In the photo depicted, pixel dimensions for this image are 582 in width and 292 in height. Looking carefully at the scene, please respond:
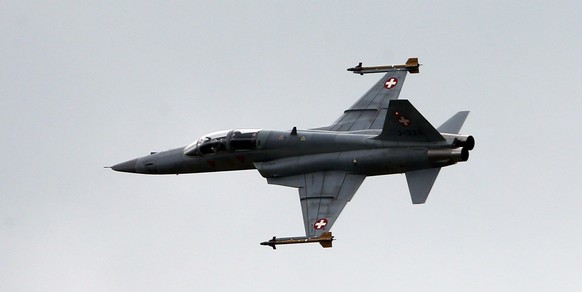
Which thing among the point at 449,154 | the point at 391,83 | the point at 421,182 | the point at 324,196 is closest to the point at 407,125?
the point at 449,154

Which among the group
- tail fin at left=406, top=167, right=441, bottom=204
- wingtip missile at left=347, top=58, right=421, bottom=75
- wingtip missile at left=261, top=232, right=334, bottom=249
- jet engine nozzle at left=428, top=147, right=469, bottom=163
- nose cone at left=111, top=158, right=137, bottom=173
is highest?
wingtip missile at left=347, top=58, right=421, bottom=75

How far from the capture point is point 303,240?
2616 inches

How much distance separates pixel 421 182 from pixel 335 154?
13.4ft

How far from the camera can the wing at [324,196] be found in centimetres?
6731

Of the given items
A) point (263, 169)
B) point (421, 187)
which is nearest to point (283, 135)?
point (263, 169)

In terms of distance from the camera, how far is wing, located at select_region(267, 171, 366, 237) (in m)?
67.3

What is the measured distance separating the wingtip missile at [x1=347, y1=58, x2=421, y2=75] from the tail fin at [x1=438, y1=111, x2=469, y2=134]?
691 cm

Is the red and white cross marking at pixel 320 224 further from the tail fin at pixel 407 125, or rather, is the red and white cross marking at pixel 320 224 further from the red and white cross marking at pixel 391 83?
the red and white cross marking at pixel 391 83

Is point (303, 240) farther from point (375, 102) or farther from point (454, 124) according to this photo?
point (375, 102)

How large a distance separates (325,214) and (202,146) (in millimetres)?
7179

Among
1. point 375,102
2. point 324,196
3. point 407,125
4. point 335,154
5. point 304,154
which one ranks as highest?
point 375,102

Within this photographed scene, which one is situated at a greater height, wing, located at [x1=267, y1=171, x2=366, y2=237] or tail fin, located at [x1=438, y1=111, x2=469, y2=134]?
tail fin, located at [x1=438, y1=111, x2=469, y2=134]

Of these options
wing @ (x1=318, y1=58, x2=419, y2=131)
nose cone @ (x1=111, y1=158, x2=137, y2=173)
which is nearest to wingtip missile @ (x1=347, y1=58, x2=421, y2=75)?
wing @ (x1=318, y1=58, x2=419, y2=131)

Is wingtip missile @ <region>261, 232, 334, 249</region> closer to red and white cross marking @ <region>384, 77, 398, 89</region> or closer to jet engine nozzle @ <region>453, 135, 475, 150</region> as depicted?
jet engine nozzle @ <region>453, 135, 475, 150</region>
